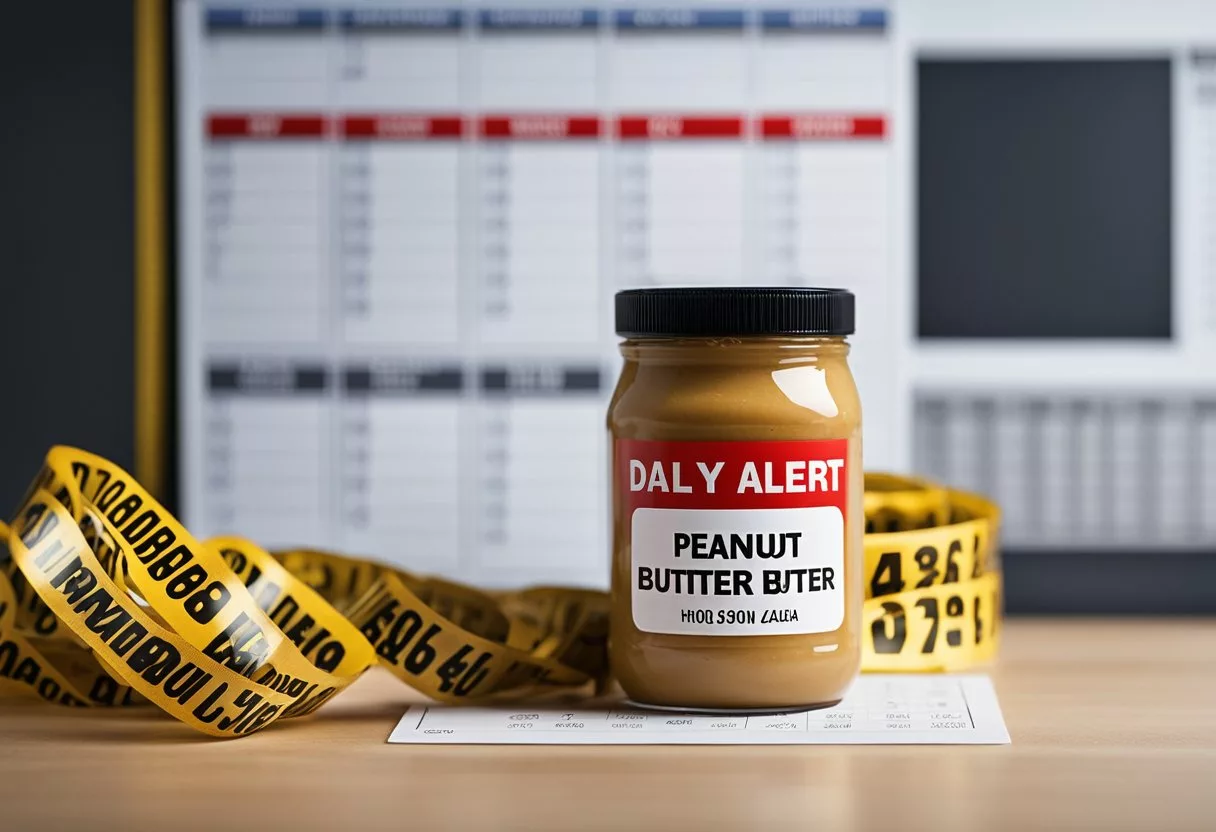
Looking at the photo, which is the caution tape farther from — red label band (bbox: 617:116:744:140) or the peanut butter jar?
red label band (bbox: 617:116:744:140)

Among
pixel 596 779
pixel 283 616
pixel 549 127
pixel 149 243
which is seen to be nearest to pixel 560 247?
pixel 549 127

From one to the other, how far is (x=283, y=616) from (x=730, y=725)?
0.92ft

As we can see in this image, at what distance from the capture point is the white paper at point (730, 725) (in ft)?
2.32

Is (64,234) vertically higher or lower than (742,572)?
higher

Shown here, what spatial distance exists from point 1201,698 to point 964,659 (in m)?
0.14

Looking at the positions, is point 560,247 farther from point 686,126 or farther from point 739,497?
point 739,497

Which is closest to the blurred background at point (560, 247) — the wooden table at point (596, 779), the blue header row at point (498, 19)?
the blue header row at point (498, 19)

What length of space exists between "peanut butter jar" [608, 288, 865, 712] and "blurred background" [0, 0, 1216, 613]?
505 mm

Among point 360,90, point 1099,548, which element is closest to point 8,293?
point 360,90

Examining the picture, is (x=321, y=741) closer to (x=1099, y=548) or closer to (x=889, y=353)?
(x=889, y=353)

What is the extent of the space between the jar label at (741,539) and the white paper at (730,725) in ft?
0.17

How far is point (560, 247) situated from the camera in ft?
4.06

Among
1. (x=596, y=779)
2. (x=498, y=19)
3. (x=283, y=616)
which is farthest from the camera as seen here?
(x=498, y=19)

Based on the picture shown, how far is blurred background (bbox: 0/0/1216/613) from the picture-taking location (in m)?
1.21
